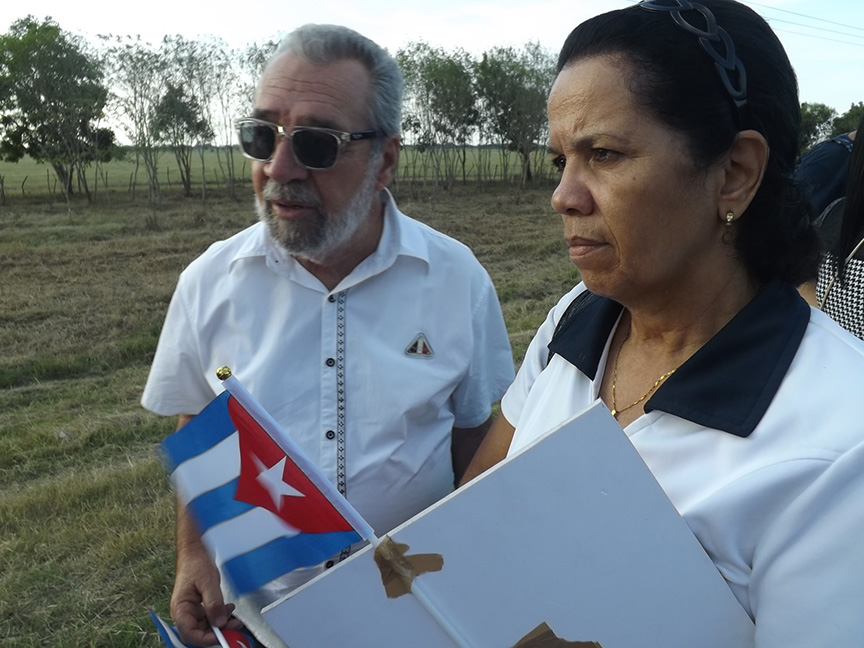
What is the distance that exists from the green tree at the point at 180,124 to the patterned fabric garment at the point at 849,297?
98.6 ft

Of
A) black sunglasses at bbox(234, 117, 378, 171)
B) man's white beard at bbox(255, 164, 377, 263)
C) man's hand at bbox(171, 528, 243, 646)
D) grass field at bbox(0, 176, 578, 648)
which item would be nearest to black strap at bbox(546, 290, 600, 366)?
man's white beard at bbox(255, 164, 377, 263)

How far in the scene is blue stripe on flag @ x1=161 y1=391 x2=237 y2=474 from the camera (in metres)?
1.59

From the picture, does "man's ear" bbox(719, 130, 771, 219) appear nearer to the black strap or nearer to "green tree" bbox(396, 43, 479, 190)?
the black strap

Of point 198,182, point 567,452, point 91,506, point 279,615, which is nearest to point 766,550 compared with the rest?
point 567,452

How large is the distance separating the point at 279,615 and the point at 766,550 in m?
0.72

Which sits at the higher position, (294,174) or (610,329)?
(294,174)

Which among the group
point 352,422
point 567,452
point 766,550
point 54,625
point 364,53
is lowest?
point 54,625

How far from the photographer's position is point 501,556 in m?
1.14

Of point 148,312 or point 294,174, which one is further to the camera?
point 148,312

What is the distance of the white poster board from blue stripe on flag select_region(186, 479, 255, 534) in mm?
491

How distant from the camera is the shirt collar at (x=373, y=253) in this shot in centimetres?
231

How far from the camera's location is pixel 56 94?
2875cm

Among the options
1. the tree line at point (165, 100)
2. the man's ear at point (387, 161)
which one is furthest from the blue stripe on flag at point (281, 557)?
the tree line at point (165, 100)

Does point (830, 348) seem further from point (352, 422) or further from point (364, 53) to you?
point (364, 53)
